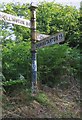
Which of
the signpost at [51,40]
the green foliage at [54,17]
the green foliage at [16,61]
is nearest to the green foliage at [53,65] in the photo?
the green foliage at [16,61]

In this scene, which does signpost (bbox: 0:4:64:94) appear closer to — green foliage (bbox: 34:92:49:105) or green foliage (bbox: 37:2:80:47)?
green foliage (bbox: 34:92:49:105)

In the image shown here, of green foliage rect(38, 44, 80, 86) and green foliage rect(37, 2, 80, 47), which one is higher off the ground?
green foliage rect(37, 2, 80, 47)

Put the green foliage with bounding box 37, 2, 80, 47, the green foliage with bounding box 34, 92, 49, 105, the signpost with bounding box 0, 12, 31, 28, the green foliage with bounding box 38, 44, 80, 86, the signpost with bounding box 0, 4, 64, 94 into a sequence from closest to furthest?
the green foliage with bounding box 34, 92, 49, 105
the signpost with bounding box 0, 12, 31, 28
the signpost with bounding box 0, 4, 64, 94
the green foliage with bounding box 38, 44, 80, 86
the green foliage with bounding box 37, 2, 80, 47

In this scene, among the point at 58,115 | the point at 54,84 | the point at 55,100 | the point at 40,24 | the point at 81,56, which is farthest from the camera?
the point at 40,24

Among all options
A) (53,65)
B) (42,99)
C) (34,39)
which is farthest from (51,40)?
(42,99)

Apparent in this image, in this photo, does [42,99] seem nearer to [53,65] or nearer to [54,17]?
[53,65]

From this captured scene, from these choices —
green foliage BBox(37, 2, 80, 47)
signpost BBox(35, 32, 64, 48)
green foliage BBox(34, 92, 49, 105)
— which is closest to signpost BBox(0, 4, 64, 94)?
signpost BBox(35, 32, 64, 48)

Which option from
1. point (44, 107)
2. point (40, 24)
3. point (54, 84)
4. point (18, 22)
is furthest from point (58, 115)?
point (40, 24)

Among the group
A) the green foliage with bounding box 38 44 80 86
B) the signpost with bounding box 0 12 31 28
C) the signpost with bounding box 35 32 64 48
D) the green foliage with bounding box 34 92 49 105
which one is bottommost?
the green foliage with bounding box 34 92 49 105

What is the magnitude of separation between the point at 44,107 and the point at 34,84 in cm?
71

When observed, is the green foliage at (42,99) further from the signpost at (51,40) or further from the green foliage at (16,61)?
the signpost at (51,40)

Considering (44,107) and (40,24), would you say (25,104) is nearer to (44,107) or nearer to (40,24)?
(44,107)

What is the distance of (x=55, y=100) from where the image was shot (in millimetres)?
6574

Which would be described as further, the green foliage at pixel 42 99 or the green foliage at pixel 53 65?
the green foliage at pixel 53 65
